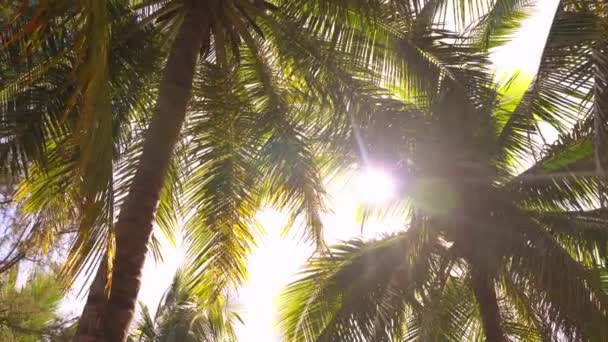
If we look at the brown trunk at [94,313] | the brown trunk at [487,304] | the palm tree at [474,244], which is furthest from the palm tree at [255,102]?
the brown trunk at [487,304]

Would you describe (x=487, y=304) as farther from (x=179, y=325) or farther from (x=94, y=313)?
(x=179, y=325)

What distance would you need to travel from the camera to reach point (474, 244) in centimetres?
854

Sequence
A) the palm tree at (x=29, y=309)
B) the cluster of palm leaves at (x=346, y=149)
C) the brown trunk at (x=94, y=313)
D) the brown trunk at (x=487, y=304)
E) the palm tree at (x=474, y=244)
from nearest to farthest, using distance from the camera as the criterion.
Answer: the brown trunk at (x=94, y=313) → the cluster of palm leaves at (x=346, y=149) → the palm tree at (x=474, y=244) → the brown trunk at (x=487, y=304) → the palm tree at (x=29, y=309)

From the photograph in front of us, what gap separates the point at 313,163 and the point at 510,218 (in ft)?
8.48

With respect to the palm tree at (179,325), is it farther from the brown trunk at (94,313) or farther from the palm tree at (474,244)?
the brown trunk at (94,313)

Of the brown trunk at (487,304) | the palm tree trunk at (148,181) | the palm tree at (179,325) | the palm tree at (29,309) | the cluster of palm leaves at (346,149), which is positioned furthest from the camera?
the palm tree at (179,325)

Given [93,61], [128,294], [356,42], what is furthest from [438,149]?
[93,61]

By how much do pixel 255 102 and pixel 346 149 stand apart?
130cm

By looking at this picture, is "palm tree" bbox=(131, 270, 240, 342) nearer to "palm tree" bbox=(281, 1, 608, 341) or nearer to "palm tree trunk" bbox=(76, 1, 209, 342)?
"palm tree" bbox=(281, 1, 608, 341)

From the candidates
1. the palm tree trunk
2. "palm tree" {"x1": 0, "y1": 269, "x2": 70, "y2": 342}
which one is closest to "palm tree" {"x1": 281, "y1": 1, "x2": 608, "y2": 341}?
the palm tree trunk

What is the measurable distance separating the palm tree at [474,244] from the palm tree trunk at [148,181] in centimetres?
244

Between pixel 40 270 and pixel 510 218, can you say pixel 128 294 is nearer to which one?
pixel 40 270

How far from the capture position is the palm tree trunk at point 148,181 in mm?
4504

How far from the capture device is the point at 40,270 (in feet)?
27.6
